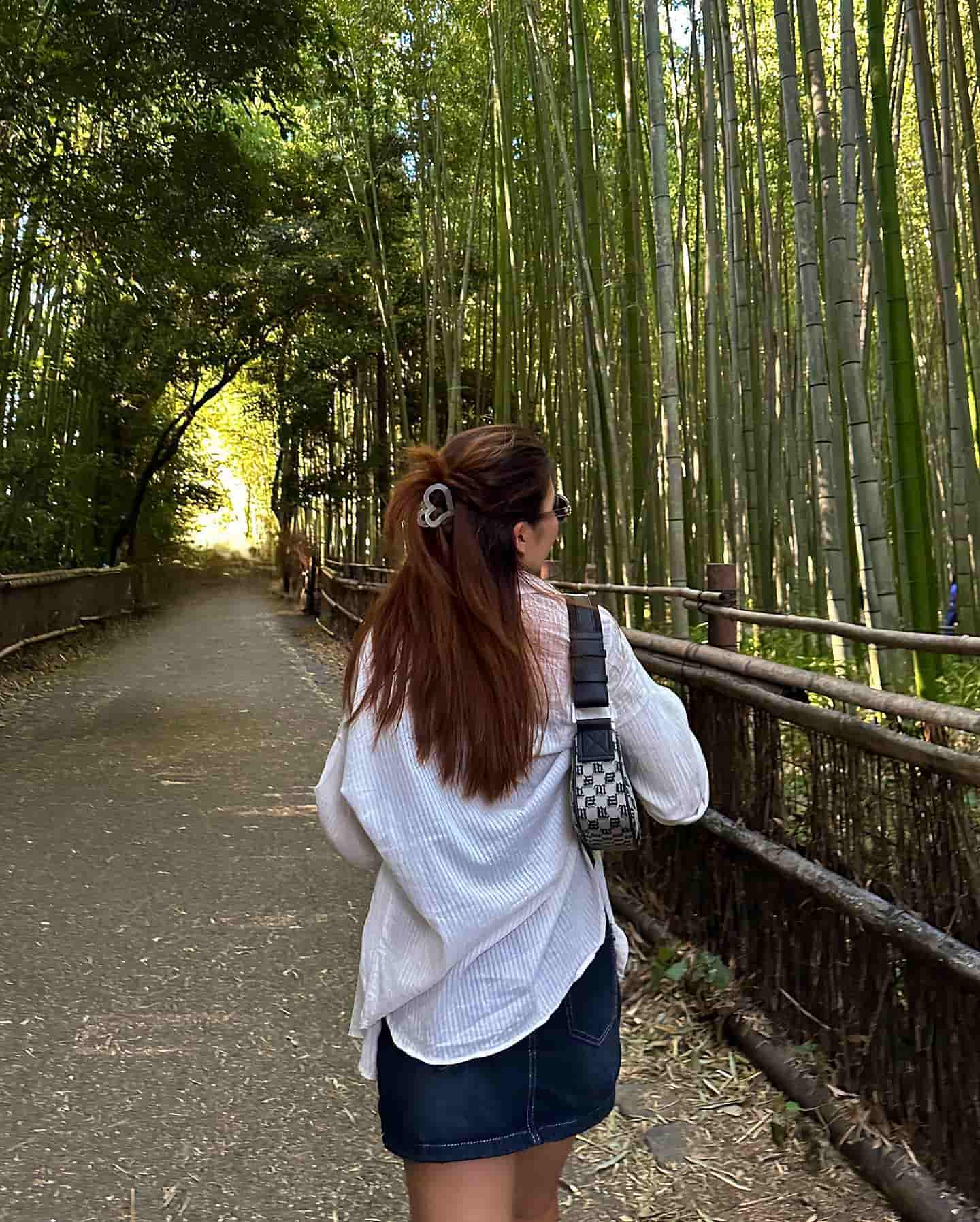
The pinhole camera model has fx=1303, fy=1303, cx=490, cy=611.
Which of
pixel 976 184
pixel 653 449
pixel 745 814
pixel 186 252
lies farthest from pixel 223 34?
pixel 745 814

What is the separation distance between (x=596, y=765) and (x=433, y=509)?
33 cm

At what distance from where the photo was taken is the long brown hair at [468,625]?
4.60ft

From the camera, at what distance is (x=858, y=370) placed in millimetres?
3883

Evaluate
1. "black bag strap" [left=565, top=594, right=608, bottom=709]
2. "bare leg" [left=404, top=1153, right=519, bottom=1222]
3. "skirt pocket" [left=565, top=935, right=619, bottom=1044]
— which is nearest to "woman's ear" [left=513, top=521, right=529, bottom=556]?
"black bag strap" [left=565, top=594, right=608, bottom=709]

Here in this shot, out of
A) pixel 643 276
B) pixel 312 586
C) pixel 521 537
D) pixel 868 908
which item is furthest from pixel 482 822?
pixel 312 586

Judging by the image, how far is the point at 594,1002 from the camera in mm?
1477

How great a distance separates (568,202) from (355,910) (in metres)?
4.01

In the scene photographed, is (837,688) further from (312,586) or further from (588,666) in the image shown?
(312,586)

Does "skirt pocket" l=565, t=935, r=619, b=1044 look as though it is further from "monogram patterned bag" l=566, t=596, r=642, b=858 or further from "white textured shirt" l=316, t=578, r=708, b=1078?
"monogram patterned bag" l=566, t=596, r=642, b=858

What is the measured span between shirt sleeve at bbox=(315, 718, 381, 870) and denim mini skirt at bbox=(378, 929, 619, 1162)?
196mm

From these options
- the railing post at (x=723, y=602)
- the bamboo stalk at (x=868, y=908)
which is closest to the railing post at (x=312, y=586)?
the railing post at (x=723, y=602)

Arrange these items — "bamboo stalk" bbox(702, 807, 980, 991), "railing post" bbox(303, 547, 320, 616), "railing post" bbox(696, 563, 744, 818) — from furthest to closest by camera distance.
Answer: "railing post" bbox(303, 547, 320, 616) < "railing post" bbox(696, 563, 744, 818) < "bamboo stalk" bbox(702, 807, 980, 991)

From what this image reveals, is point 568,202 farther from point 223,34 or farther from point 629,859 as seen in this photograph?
point 629,859

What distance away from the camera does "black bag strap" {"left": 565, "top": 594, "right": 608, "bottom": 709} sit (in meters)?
1.42
